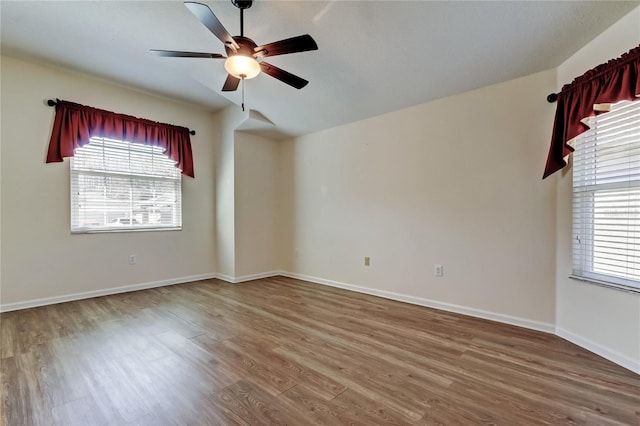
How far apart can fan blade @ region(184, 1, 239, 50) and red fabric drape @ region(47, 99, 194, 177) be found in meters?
2.86

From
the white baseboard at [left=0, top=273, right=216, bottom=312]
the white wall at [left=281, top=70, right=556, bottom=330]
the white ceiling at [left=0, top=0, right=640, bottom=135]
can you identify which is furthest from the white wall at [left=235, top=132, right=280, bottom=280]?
the white ceiling at [left=0, top=0, right=640, bottom=135]

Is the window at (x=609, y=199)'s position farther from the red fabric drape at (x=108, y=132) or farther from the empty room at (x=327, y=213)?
the red fabric drape at (x=108, y=132)

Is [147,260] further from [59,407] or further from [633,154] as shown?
[633,154]

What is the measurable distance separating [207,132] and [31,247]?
9.22 feet

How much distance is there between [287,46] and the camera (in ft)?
6.70

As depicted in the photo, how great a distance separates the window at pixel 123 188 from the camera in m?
3.76

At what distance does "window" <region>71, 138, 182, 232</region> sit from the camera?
3758mm

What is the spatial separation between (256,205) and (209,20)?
3.25 meters

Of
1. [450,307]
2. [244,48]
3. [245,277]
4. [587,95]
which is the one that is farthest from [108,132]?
[587,95]

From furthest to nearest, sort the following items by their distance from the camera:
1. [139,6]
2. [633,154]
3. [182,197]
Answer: [182,197] → [139,6] → [633,154]

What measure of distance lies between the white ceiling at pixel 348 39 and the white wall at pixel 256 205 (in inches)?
51.0

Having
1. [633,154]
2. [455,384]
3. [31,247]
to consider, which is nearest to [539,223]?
[633,154]

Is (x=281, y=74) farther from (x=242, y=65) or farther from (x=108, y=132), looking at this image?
(x=108, y=132)

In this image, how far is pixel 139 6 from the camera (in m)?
2.55
